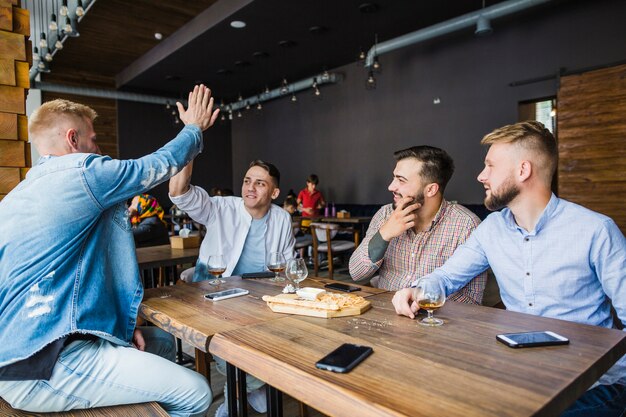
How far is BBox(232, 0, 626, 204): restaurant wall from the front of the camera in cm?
548

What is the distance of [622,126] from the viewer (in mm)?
4938

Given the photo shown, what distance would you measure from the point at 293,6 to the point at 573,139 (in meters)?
4.01

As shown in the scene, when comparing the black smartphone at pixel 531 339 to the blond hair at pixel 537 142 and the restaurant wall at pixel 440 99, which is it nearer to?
the blond hair at pixel 537 142

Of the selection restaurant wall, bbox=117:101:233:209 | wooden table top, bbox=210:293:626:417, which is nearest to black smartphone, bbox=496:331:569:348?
wooden table top, bbox=210:293:626:417

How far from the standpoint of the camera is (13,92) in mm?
2104

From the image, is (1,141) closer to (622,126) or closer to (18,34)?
(18,34)

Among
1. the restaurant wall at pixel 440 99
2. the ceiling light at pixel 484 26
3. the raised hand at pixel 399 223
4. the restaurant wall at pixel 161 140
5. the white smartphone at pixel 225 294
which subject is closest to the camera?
the white smartphone at pixel 225 294

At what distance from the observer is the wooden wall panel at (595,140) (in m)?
4.98

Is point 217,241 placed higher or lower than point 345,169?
lower

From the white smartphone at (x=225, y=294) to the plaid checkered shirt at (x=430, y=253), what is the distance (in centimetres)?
55

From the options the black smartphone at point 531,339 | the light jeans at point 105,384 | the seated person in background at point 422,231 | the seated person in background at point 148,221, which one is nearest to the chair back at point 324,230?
the seated person in background at point 148,221

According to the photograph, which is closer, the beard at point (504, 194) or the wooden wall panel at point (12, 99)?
the beard at point (504, 194)

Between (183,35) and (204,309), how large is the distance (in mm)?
6449

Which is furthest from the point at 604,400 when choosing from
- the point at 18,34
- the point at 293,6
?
the point at 293,6
